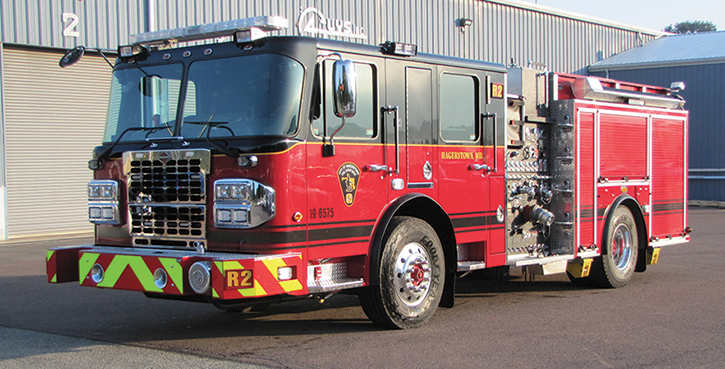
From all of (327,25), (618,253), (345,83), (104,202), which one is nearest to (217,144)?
(345,83)

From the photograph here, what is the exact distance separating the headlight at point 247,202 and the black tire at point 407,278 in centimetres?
129

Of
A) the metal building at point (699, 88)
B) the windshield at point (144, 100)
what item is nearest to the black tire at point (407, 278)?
the windshield at point (144, 100)

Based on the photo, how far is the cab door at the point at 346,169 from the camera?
6.55 metres

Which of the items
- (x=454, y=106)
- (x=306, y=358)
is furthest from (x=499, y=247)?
(x=306, y=358)

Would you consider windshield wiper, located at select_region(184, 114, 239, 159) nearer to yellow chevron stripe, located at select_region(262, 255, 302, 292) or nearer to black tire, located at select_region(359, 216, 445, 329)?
yellow chevron stripe, located at select_region(262, 255, 302, 292)

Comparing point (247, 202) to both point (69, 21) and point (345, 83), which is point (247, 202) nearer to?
point (345, 83)

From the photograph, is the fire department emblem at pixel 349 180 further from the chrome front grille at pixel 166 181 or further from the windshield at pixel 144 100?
the windshield at pixel 144 100

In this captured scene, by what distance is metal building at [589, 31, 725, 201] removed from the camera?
2991 centimetres

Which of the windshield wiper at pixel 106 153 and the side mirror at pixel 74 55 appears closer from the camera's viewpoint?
the windshield wiper at pixel 106 153

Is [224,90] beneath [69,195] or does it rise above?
above

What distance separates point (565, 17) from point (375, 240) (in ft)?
84.3

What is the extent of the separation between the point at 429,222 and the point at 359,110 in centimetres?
147

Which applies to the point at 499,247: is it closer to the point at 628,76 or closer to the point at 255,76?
the point at 255,76

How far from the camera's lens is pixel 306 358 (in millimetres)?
6129
